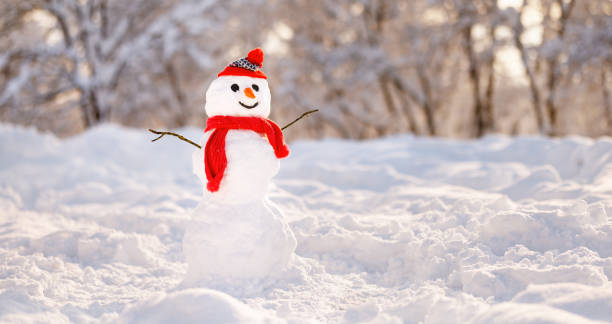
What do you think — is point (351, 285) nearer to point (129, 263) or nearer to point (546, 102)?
point (129, 263)

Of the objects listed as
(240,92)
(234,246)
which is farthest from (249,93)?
(234,246)

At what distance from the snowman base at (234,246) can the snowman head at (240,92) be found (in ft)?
1.83

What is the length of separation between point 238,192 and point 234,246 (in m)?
0.31

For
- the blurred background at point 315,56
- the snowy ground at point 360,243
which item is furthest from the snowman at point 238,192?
the blurred background at point 315,56

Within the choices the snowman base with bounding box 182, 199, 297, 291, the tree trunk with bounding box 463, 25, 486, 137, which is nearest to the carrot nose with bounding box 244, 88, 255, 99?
the snowman base with bounding box 182, 199, 297, 291

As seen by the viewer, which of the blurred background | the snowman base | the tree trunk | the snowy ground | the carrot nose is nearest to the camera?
the snowy ground

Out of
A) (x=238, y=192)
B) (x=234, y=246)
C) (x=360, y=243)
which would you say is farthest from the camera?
(x=360, y=243)

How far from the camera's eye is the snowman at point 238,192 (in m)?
2.46

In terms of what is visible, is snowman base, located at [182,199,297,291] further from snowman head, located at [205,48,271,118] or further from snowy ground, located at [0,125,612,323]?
snowman head, located at [205,48,271,118]

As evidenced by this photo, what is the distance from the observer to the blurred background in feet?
29.2

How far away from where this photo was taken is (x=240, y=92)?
8.61 ft

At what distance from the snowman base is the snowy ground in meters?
→ 0.12

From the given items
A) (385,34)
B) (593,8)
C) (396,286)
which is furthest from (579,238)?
(385,34)

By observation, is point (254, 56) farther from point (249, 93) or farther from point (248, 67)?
point (249, 93)
